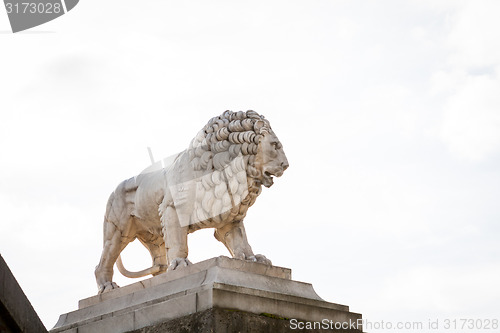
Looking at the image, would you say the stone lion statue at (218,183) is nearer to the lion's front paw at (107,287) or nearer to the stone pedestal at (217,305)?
the lion's front paw at (107,287)

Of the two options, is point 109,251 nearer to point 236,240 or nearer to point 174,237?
point 174,237

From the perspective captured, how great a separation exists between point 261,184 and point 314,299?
1.25m

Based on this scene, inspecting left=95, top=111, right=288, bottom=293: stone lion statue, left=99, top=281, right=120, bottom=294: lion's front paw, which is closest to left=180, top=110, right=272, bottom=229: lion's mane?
left=95, top=111, right=288, bottom=293: stone lion statue

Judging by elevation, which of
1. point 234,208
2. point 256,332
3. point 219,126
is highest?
point 219,126

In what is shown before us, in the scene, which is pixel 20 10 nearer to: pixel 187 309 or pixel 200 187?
Answer: pixel 200 187

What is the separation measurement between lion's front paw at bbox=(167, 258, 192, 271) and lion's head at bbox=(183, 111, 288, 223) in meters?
0.44

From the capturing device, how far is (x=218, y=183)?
9.56 metres

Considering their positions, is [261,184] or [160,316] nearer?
[160,316]

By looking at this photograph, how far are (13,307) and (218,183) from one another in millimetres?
2537

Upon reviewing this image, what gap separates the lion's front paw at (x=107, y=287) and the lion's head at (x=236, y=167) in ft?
4.03

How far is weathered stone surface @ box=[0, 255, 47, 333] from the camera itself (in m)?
7.66


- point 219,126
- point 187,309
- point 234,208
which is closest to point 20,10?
point 219,126

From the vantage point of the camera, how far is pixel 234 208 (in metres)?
9.55

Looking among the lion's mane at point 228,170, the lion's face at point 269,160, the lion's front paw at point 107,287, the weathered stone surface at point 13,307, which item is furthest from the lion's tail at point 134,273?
the weathered stone surface at point 13,307
